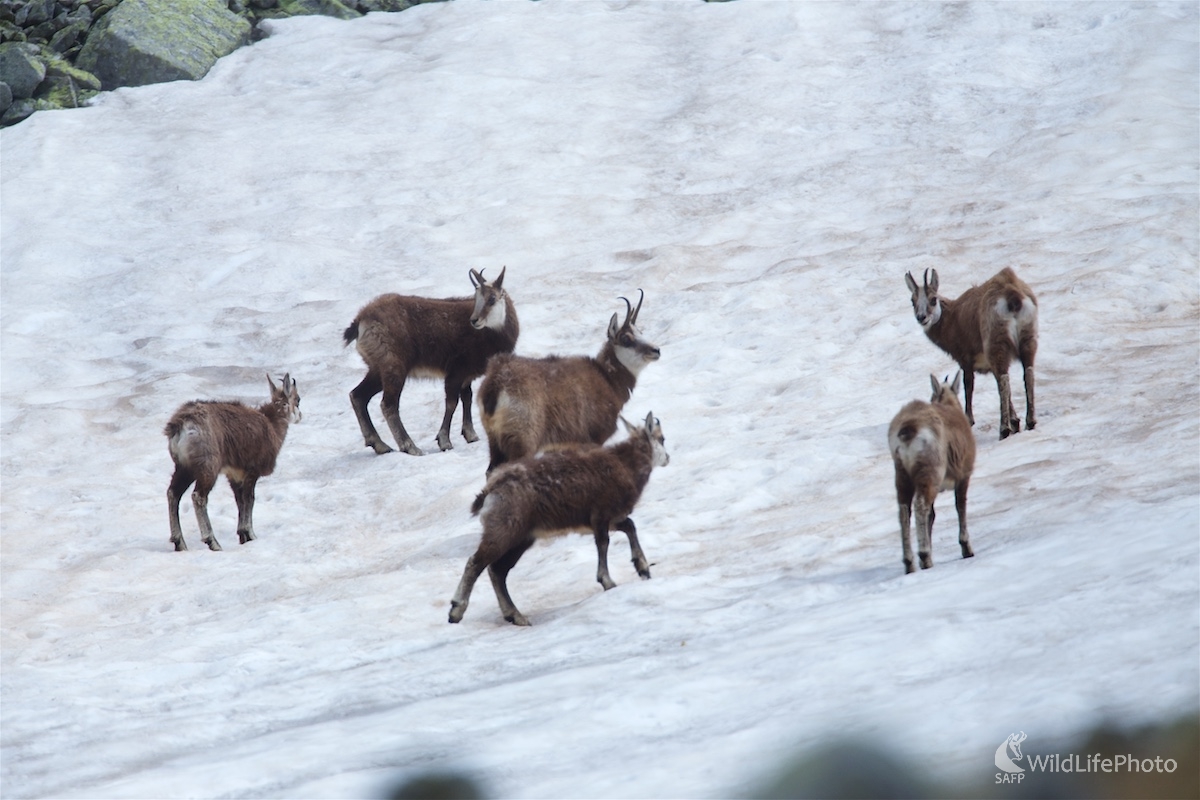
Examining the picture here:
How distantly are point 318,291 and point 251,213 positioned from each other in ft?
12.6

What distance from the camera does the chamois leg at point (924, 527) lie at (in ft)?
28.3

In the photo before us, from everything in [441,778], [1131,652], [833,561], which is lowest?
[833,561]

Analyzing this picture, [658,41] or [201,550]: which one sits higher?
[658,41]

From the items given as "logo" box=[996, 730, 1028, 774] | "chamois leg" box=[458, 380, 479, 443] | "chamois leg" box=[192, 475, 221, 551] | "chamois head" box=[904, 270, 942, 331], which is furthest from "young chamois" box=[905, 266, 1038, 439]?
"chamois leg" box=[192, 475, 221, 551]

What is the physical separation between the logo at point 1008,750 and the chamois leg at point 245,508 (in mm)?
9358

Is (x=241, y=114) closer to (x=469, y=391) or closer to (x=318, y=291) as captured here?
(x=318, y=291)

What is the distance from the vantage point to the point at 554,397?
12.1 m

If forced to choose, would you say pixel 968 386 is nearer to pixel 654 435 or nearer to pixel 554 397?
pixel 554 397

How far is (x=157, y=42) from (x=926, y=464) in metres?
25.5

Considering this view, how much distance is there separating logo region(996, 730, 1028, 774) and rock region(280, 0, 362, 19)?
29504 mm

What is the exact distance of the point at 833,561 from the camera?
9.57m

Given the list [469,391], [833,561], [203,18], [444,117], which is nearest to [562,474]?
[833,561]

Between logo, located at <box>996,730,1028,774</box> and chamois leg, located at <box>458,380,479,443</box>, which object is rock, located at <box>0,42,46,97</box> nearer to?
chamois leg, located at <box>458,380,479,443</box>

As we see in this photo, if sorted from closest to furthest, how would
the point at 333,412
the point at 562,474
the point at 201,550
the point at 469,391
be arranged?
1. the point at 562,474
2. the point at 201,550
3. the point at 469,391
4. the point at 333,412
